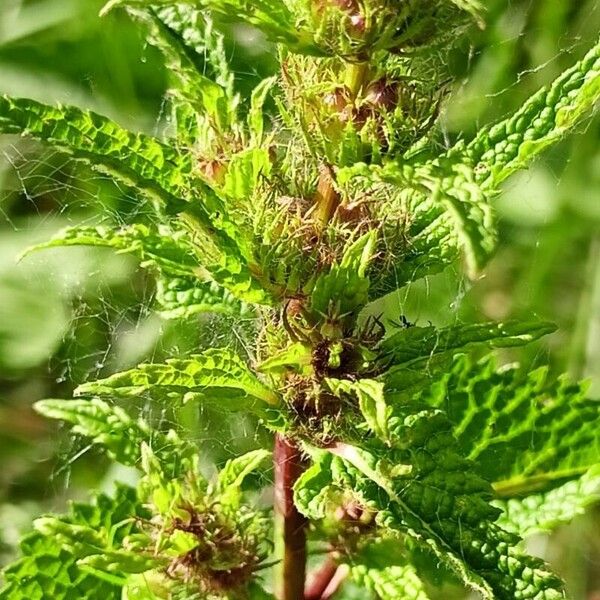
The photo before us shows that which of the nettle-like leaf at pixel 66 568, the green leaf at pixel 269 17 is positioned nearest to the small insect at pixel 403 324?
the green leaf at pixel 269 17

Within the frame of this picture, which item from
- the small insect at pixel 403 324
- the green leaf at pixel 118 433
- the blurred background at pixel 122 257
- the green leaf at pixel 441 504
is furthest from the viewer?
the blurred background at pixel 122 257

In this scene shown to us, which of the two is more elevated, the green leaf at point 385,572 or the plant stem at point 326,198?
the plant stem at point 326,198

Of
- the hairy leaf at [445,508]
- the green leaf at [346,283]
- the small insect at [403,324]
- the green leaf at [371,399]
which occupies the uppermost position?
the small insect at [403,324]

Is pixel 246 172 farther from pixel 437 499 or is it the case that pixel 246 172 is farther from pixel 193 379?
pixel 437 499

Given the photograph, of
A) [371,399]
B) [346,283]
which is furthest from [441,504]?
[346,283]

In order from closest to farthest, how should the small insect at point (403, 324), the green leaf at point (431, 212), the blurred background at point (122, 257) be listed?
the green leaf at point (431, 212) → the small insect at point (403, 324) → the blurred background at point (122, 257)

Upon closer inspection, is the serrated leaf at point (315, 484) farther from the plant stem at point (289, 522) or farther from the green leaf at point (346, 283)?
the green leaf at point (346, 283)

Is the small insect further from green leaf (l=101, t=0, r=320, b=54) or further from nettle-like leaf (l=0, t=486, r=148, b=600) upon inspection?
nettle-like leaf (l=0, t=486, r=148, b=600)
